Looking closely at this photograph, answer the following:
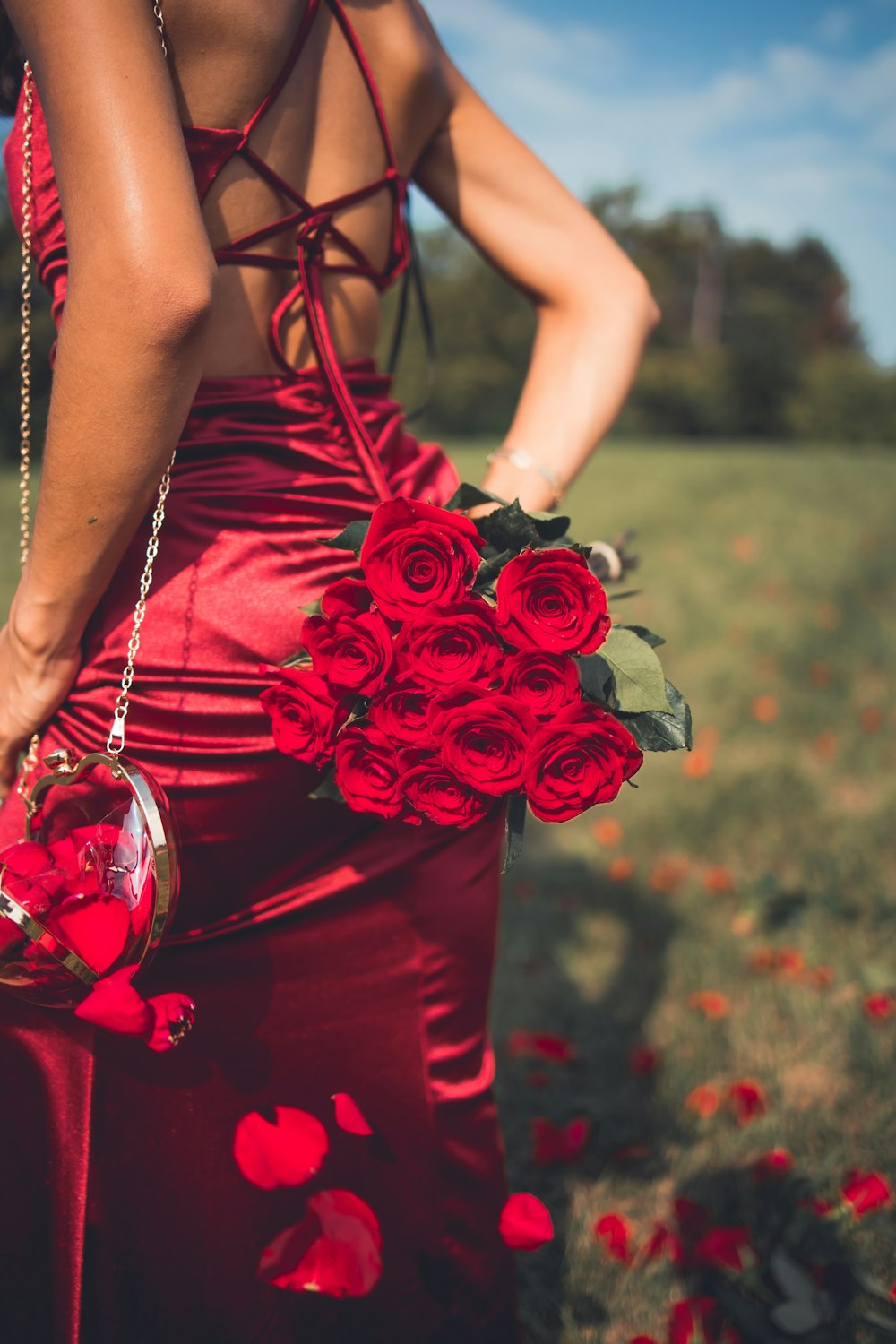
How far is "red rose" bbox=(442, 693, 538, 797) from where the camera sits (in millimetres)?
1138

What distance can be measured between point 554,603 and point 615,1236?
5.56 feet

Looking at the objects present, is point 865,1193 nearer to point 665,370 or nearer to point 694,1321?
point 694,1321

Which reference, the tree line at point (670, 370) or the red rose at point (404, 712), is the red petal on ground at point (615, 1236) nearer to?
the red rose at point (404, 712)

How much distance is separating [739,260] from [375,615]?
60.6 meters

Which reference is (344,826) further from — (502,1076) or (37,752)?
(502,1076)

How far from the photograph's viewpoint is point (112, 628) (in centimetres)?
133

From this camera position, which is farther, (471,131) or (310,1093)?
(471,131)

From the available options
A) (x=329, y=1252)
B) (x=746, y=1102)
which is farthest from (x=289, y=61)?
(x=746, y=1102)

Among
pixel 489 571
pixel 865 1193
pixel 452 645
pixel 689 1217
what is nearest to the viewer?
pixel 452 645

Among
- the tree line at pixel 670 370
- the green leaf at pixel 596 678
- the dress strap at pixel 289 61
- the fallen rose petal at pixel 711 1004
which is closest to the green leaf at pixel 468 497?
the green leaf at pixel 596 678

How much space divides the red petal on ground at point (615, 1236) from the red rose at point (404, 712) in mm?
1555

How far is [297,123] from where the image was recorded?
1.35 m

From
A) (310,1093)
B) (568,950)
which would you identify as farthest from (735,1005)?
(310,1093)

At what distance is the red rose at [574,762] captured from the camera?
1.15 metres
